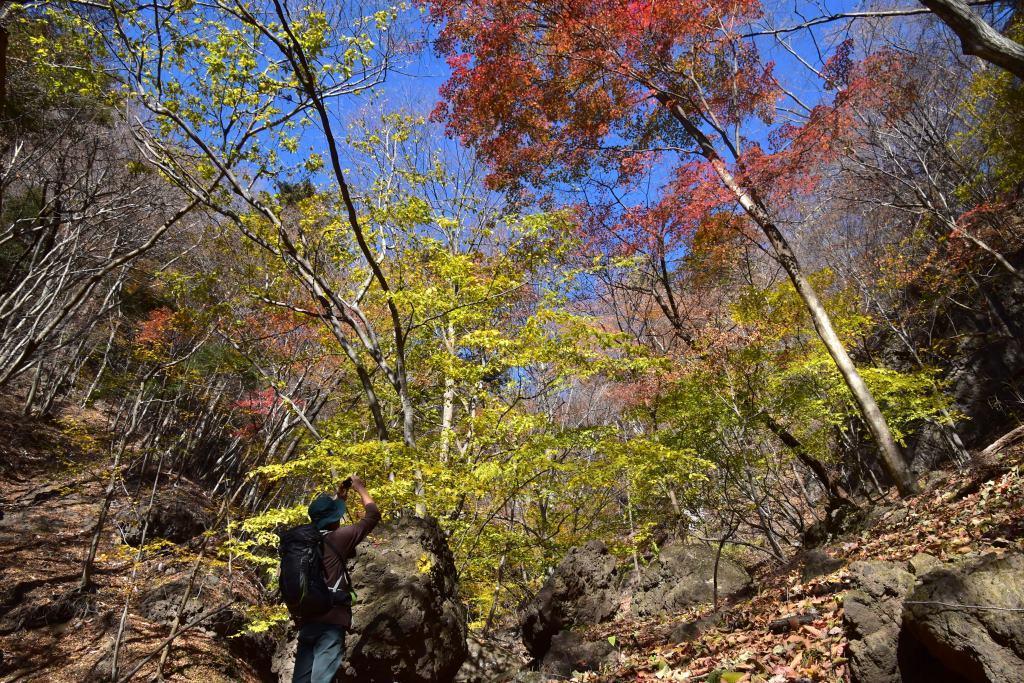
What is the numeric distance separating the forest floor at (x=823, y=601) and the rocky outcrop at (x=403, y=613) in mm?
1689

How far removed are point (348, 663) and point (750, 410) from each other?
7363 millimetres

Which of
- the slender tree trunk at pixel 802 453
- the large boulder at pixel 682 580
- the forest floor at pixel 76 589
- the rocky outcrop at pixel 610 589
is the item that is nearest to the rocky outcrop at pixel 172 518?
the forest floor at pixel 76 589

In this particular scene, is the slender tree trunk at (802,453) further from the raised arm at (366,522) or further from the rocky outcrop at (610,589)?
the raised arm at (366,522)

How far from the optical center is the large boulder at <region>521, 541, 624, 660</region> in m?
9.37

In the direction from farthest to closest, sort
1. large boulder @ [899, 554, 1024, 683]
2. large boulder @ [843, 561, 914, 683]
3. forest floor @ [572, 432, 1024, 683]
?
forest floor @ [572, 432, 1024, 683] → large boulder @ [843, 561, 914, 683] → large boulder @ [899, 554, 1024, 683]

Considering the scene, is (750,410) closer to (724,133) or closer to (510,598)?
(724,133)

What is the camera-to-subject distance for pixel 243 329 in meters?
11.6

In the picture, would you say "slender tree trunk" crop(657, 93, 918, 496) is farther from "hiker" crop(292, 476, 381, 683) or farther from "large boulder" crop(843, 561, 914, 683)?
"hiker" crop(292, 476, 381, 683)

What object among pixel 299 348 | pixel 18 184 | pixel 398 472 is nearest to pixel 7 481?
pixel 299 348

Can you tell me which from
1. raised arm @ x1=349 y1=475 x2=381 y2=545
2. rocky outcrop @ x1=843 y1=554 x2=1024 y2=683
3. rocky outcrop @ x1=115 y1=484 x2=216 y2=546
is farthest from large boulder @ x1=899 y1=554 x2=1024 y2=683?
rocky outcrop @ x1=115 y1=484 x2=216 y2=546

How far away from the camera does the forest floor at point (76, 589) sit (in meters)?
6.30

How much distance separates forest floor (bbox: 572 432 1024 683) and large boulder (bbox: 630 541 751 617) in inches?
60.7

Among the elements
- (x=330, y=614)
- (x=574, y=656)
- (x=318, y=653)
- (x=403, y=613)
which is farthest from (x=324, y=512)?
(x=574, y=656)

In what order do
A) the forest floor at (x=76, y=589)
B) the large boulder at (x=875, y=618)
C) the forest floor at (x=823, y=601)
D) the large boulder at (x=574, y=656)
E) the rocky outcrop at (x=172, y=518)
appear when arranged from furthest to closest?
1. the rocky outcrop at (x=172, y=518)
2. the large boulder at (x=574, y=656)
3. the forest floor at (x=76, y=589)
4. the forest floor at (x=823, y=601)
5. the large boulder at (x=875, y=618)
